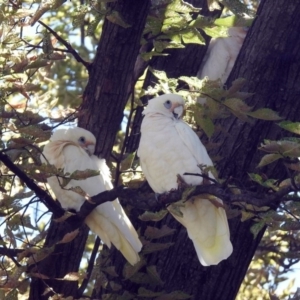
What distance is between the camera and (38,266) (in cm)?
307

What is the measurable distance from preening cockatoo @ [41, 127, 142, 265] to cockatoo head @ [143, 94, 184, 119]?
34 cm

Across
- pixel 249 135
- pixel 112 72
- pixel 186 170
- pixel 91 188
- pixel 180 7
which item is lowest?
pixel 91 188

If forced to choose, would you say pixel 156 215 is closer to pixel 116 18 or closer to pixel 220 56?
pixel 116 18

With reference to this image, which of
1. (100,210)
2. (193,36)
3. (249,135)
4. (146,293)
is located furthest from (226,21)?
(146,293)

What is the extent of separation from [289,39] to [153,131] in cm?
90

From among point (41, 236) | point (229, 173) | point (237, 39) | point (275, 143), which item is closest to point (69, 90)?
point (237, 39)

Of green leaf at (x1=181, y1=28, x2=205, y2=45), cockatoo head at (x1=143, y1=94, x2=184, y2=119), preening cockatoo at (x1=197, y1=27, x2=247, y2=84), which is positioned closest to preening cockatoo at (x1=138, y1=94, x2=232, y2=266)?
cockatoo head at (x1=143, y1=94, x2=184, y2=119)

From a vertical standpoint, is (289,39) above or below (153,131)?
above

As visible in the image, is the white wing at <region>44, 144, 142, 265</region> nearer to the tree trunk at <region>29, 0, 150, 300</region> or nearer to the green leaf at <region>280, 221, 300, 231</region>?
the tree trunk at <region>29, 0, 150, 300</region>

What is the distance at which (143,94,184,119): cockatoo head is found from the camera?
10.8 feet

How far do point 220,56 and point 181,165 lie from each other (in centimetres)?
149

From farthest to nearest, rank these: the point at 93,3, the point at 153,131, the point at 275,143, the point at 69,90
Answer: the point at 69,90, the point at 153,131, the point at 93,3, the point at 275,143

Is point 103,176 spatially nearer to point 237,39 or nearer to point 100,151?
point 100,151

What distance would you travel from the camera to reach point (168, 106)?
3342 millimetres
